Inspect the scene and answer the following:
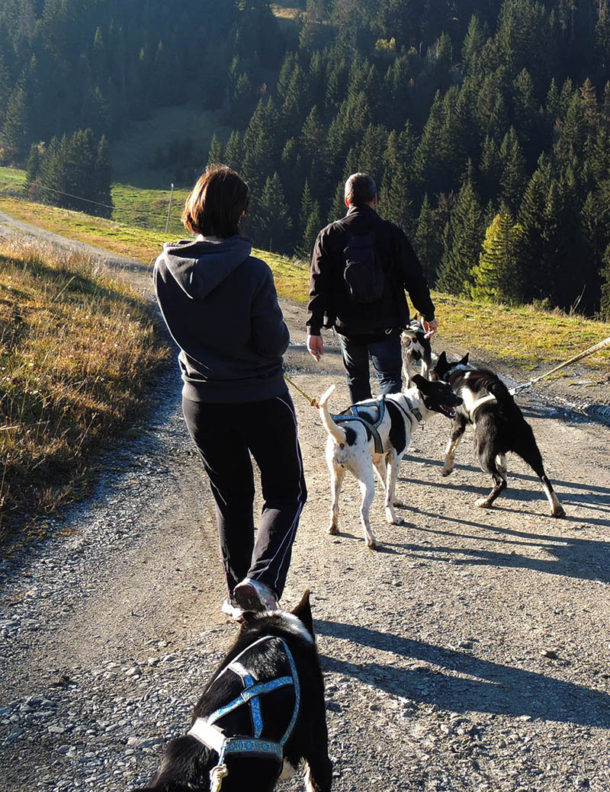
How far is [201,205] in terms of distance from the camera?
3.05 metres

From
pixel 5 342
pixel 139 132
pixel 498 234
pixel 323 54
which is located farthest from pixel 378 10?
pixel 5 342

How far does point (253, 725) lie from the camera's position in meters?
2.10

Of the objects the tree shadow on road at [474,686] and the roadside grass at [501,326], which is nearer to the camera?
the tree shadow on road at [474,686]

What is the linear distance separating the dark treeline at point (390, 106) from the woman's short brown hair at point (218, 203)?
43755mm

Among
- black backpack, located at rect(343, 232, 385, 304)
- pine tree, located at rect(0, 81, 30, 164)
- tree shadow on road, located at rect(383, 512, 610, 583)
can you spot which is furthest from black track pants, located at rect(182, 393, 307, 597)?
pine tree, located at rect(0, 81, 30, 164)

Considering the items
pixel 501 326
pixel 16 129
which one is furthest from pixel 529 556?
pixel 16 129

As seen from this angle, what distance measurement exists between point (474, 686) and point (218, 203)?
7.82ft

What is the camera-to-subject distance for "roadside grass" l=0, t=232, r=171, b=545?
5422 mm

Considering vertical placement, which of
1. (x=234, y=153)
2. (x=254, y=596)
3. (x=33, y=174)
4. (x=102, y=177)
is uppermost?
(x=234, y=153)

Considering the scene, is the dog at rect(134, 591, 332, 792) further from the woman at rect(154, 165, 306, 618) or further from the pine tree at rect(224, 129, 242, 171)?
the pine tree at rect(224, 129, 242, 171)

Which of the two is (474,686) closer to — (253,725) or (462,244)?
(253,725)

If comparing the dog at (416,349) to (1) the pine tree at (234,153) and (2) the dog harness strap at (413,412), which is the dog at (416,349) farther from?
(1) the pine tree at (234,153)

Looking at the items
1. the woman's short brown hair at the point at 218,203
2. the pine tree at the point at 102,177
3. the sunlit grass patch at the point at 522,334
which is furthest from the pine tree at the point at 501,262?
the woman's short brown hair at the point at 218,203

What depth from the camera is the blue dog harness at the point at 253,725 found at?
78.7 inches
